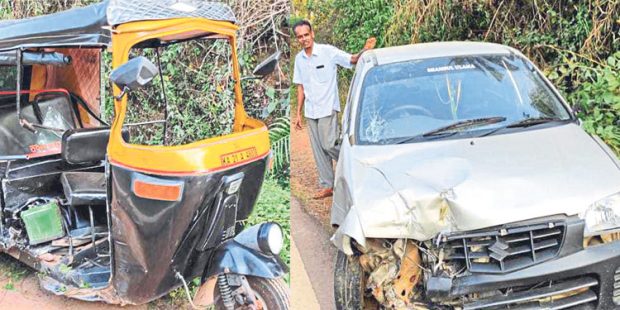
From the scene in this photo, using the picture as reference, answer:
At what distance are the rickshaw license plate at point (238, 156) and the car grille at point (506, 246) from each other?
129 cm

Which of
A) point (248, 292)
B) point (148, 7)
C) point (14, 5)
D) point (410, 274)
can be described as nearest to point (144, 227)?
point (248, 292)

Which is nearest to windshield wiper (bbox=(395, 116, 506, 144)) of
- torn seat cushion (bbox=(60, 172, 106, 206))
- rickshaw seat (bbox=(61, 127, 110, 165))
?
torn seat cushion (bbox=(60, 172, 106, 206))

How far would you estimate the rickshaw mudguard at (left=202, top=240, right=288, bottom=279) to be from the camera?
3762 millimetres

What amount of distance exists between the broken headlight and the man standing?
11.8ft

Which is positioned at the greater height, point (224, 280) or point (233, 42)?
point (233, 42)

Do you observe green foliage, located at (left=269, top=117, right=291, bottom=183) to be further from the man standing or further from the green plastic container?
the green plastic container

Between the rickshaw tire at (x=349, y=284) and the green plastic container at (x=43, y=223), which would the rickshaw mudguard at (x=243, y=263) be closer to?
the rickshaw tire at (x=349, y=284)

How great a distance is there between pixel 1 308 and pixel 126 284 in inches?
57.8

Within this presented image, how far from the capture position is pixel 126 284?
410 centimetres

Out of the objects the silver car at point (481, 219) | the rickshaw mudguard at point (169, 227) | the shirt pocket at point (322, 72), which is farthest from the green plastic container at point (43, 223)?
Answer: the shirt pocket at point (322, 72)

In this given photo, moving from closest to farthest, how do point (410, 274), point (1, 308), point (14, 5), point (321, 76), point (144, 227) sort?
point (410, 274) → point (144, 227) → point (1, 308) → point (321, 76) → point (14, 5)

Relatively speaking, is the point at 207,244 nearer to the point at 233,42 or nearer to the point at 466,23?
the point at 233,42

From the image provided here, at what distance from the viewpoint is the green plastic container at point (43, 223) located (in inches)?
192

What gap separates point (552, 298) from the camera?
3.28 meters
